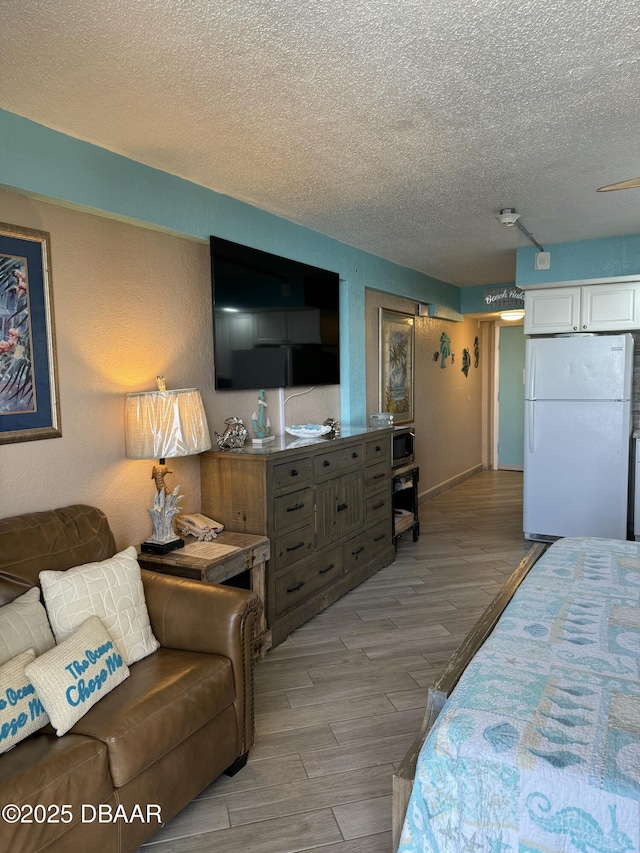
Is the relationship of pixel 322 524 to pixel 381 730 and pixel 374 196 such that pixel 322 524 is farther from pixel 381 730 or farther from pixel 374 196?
pixel 374 196

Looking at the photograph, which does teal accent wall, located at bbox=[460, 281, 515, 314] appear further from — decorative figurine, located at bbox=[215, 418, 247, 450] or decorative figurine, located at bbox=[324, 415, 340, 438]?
decorative figurine, located at bbox=[215, 418, 247, 450]

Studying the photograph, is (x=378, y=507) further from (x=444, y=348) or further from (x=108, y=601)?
(x=444, y=348)

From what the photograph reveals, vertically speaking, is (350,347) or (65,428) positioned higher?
(350,347)

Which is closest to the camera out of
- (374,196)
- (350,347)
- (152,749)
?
(152,749)

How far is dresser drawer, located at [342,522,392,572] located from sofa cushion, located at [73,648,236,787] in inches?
78.2

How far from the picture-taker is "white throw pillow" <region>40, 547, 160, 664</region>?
79.6 inches

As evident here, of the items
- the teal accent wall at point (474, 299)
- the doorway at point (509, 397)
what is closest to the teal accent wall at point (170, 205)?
the teal accent wall at point (474, 299)

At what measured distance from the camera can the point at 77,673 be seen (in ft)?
5.93

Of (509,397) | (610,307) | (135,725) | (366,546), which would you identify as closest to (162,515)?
(135,725)

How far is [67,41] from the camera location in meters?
1.87

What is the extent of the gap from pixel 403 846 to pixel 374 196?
321 centimetres

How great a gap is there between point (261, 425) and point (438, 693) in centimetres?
224

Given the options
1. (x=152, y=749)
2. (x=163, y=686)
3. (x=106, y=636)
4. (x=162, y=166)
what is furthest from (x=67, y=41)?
(x=152, y=749)

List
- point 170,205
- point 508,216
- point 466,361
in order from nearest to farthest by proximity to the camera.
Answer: point 170,205 < point 508,216 < point 466,361
